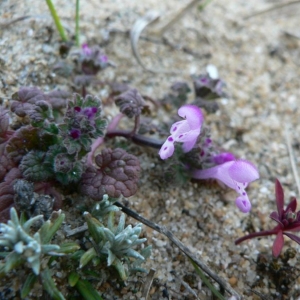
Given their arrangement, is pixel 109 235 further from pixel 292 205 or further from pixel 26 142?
pixel 292 205

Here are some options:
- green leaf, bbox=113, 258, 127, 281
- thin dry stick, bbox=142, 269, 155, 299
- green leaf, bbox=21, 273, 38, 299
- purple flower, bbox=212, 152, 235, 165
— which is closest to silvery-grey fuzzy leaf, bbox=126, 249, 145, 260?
green leaf, bbox=113, 258, 127, 281

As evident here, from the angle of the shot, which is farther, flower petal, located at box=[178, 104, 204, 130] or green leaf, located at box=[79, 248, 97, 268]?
flower petal, located at box=[178, 104, 204, 130]

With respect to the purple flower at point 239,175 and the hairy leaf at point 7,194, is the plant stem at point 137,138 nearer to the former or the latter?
the purple flower at point 239,175

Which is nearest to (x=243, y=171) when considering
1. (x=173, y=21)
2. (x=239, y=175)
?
(x=239, y=175)

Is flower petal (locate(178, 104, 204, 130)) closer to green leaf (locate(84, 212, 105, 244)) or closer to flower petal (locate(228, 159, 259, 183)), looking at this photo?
flower petal (locate(228, 159, 259, 183))

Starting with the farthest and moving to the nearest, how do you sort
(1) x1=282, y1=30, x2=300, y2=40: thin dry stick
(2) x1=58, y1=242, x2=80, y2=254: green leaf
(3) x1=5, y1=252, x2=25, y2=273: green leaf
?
1. (1) x1=282, y1=30, x2=300, y2=40: thin dry stick
2. (2) x1=58, y1=242, x2=80, y2=254: green leaf
3. (3) x1=5, y1=252, x2=25, y2=273: green leaf

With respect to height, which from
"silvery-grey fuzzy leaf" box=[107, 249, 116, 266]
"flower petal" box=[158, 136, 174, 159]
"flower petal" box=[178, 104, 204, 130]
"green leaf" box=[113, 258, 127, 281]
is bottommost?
"green leaf" box=[113, 258, 127, 281]

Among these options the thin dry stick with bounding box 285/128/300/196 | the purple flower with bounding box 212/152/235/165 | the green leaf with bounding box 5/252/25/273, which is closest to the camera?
the green leaf with bounding box 5/252/25/273
